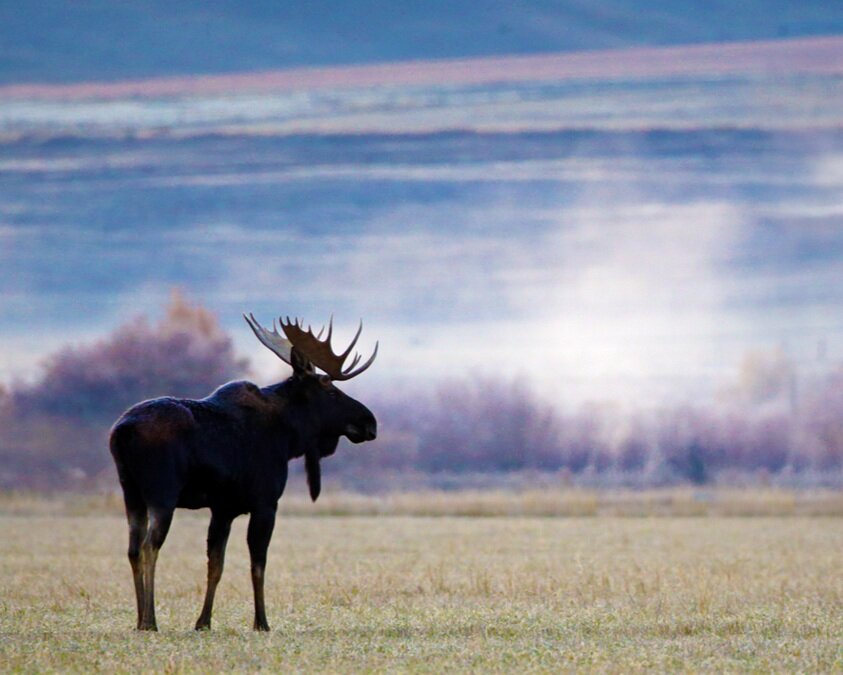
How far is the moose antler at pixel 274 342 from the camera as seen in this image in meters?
15.3

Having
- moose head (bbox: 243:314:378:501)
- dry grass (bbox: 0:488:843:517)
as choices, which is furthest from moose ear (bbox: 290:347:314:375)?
dry grass (bbox: 0:488:843:517)

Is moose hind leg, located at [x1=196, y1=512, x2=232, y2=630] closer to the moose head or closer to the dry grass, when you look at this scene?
the moose head

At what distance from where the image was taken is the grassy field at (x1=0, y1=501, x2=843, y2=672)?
13.4 m

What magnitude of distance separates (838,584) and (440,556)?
26.5 ft

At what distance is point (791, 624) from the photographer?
16.3 m

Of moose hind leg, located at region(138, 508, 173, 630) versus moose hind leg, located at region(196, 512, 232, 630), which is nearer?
moose hind leg, located at region(138, 508, 173, 630)

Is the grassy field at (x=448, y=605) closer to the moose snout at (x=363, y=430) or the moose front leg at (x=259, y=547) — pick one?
the moose front leg at (x=259, y=547)

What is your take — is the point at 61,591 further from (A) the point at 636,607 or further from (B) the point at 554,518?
(B) the point at 554,518

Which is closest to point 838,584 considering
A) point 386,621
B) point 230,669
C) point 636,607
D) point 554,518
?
point 636,607

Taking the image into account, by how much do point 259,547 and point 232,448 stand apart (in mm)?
1019

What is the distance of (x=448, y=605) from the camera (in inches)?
722

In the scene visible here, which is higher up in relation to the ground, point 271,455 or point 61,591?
point 271,455

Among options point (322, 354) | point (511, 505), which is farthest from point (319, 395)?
point (511, 505)

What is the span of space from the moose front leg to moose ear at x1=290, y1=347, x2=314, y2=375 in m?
1.41
